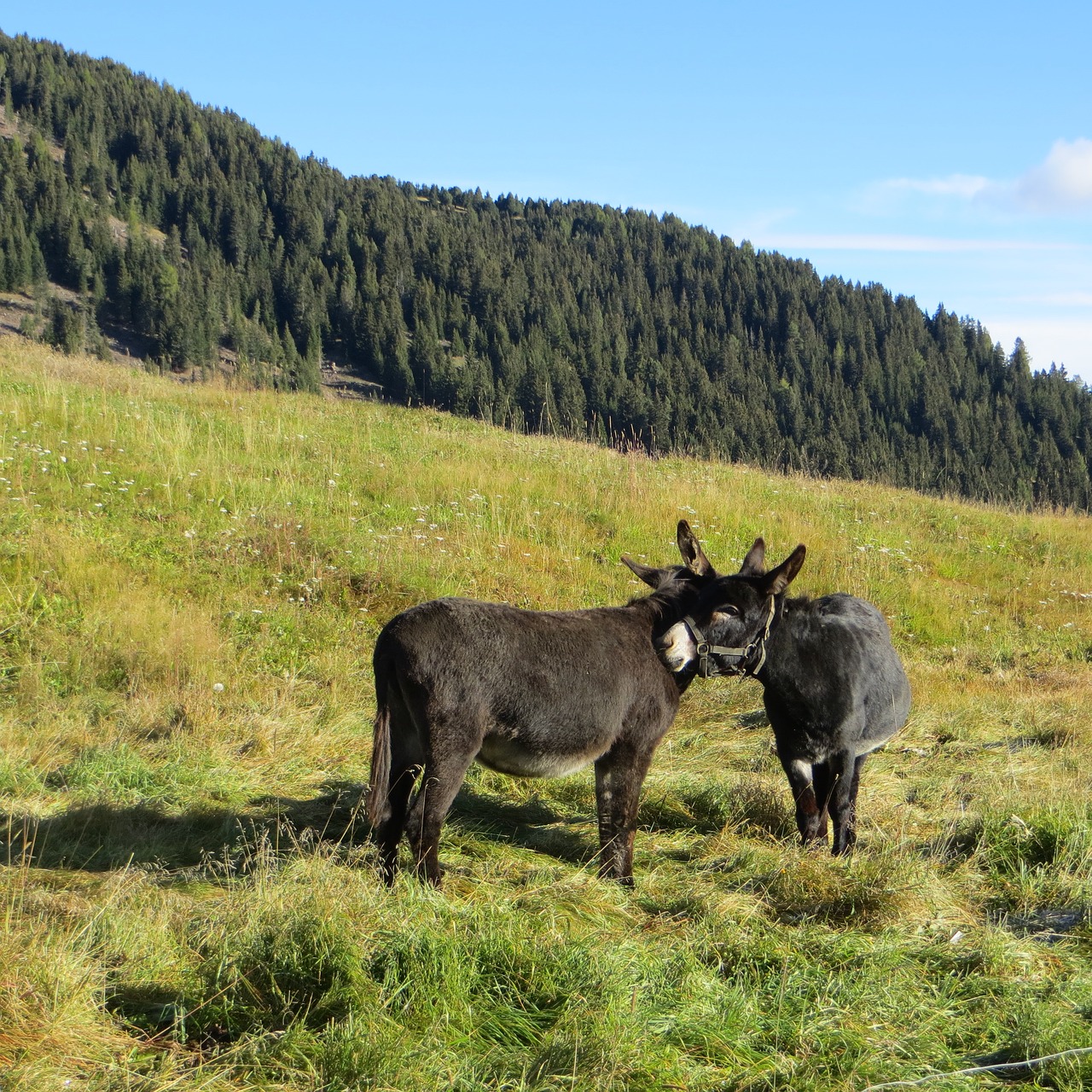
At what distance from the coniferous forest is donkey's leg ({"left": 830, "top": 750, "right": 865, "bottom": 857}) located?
64199 mm

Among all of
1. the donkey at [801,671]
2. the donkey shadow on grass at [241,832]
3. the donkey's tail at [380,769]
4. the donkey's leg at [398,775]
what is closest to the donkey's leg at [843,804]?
the donkey at [801,671]

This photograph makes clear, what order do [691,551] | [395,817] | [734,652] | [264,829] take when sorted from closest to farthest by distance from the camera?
[395,817]
[264,829]
[734,652]
[691,551]

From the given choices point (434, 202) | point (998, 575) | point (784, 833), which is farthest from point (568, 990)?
point (434, 202)

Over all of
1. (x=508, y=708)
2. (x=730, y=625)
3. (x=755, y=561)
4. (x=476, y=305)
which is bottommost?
(x=508, y=708)

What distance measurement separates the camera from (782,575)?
5.08m

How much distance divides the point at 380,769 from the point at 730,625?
6.74 feet

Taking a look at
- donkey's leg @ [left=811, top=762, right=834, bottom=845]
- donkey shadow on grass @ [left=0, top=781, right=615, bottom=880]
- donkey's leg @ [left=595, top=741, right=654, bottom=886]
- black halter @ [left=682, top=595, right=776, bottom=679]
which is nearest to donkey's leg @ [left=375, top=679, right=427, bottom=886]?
donkey shadow on grass @ [left=0, top=781, right=615, bottom=880]

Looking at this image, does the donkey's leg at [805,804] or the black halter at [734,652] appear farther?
the donkey's leg at [805,804]

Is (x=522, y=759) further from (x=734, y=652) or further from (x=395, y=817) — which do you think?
(x=734, y=652)

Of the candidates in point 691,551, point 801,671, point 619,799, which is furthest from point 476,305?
point 619,799

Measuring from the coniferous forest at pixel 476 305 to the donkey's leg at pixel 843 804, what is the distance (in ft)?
211

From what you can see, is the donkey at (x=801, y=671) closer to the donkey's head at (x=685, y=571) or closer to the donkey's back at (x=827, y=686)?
the donkey's back at (x=827, y=686)

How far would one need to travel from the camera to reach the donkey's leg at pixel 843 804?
517 centimetres

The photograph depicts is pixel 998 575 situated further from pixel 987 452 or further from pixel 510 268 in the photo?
pixel 510 268
